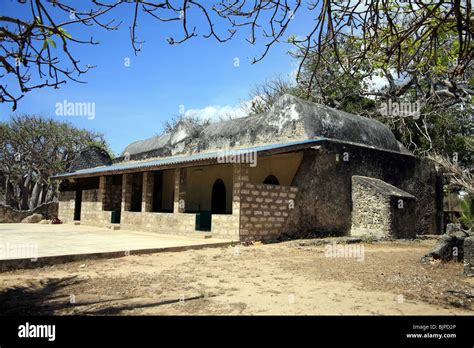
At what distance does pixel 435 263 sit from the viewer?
7.64m

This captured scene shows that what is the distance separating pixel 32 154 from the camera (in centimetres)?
2780

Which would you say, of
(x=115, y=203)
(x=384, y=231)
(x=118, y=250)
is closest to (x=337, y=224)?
(x=384, y=231)

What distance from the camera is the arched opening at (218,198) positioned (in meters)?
15.3

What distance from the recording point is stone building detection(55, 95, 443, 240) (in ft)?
37.2

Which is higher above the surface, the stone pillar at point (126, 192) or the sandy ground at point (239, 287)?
the stone pillar at point (126, 192)

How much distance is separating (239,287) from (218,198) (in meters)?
→ 9.93

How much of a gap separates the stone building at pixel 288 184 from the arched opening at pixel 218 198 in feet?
0.13

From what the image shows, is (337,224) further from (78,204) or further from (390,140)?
(78,204)

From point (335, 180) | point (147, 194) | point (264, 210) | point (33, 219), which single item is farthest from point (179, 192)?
point (33, 219)

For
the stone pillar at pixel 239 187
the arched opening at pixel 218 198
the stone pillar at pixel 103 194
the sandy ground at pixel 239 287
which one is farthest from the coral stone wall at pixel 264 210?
the stone pillar at pixel 103 194

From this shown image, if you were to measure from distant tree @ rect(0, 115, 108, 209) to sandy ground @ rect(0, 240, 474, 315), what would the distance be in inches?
910

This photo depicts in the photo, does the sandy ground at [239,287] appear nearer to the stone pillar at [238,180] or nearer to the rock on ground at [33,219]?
the stone pillar at [238,180]

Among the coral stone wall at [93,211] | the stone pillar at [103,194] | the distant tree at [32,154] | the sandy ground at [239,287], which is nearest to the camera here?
the sandy ground at [239,287]
